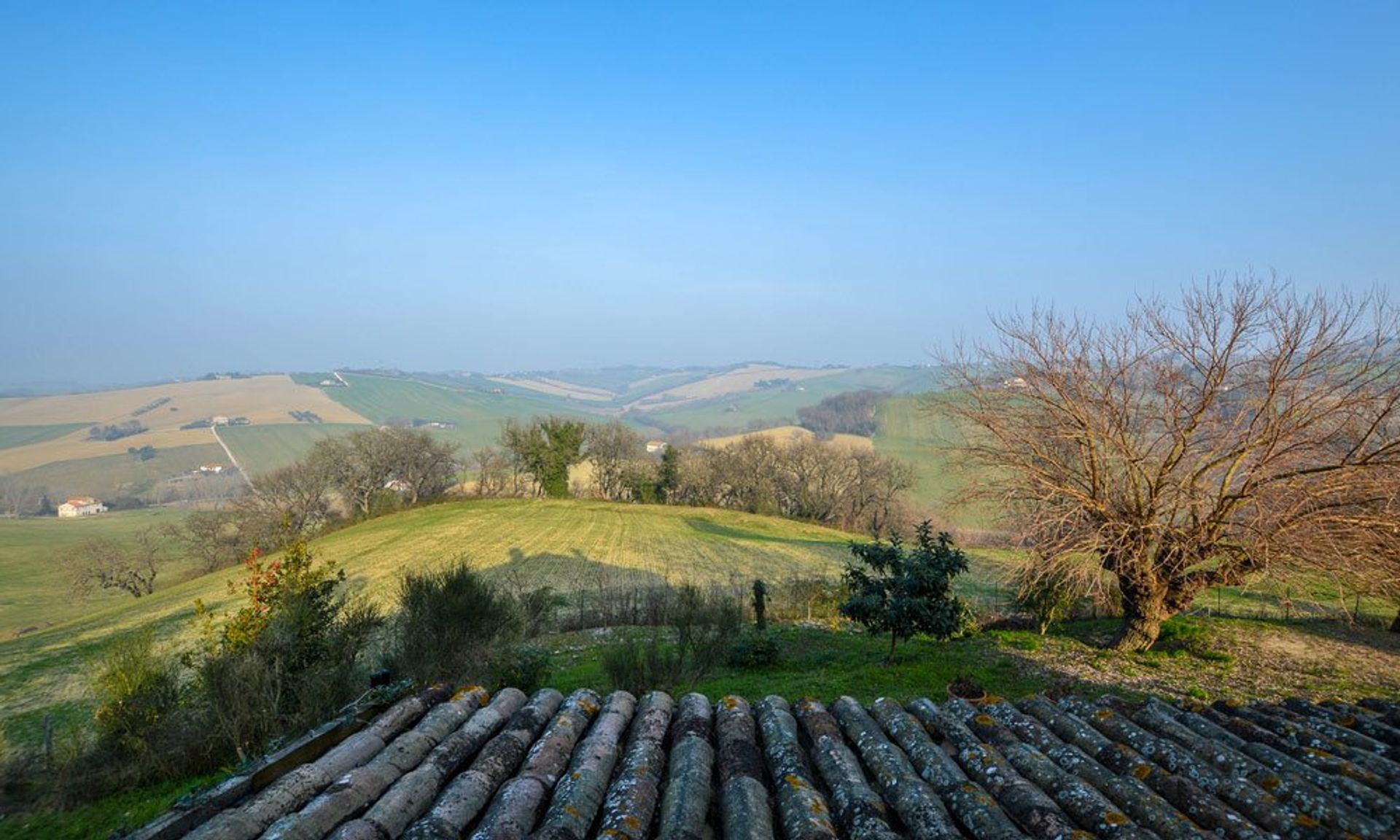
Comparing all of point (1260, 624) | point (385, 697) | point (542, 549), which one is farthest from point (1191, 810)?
point (542, 549)

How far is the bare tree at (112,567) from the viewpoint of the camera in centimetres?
4528

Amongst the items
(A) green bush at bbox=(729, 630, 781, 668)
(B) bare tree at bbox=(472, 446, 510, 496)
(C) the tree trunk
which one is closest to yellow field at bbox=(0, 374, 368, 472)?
(B) bare tree at bbox=(472, 446, 510, 496)

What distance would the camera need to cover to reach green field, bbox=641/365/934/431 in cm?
15276

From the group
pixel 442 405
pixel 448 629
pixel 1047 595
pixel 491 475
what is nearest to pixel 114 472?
pixel 442 405

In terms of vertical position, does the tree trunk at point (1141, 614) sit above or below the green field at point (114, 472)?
above

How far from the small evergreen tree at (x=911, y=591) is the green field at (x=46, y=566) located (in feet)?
160

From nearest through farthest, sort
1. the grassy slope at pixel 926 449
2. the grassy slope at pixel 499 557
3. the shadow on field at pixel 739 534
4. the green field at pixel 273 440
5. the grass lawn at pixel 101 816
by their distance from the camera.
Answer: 1. the grass lawn at pixel 101 816
2. the grassy slope at pixel 926 449
3. the grassy slope at pixel 499 557
4. the shadow on field at pixel 739 534
5. the green field at pixel 273 440

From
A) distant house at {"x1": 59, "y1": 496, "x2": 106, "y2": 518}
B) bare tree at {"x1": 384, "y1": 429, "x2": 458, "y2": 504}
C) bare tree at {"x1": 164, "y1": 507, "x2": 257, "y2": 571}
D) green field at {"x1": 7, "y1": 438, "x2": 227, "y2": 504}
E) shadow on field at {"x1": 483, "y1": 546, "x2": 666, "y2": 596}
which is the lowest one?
distant house at {"x1": 59, "y1": 496, "x2": 106, "y2": 518}

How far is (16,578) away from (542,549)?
45399 mm

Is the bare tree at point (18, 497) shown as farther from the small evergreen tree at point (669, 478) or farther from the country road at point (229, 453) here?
Result: the small evergreen tree at point (669, 478)

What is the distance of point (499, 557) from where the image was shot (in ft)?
139

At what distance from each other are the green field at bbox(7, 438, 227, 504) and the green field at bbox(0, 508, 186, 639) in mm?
12675

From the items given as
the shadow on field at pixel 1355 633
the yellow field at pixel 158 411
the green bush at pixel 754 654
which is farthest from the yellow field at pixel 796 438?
the yellow field at pixel 158 411

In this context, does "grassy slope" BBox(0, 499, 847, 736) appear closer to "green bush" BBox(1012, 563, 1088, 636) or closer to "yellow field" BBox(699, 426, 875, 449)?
"green bush" BBox(1012, 563, 1088, 636)
